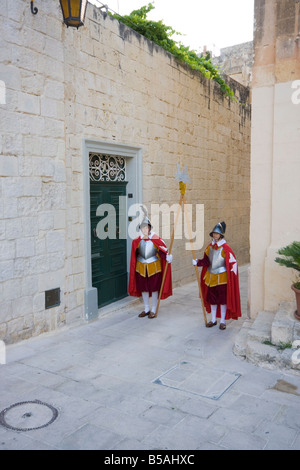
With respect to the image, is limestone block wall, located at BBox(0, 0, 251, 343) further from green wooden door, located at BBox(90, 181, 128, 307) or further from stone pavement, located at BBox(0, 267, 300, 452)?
A: stone pavement, located at BBox(0, 267, 300, 452)

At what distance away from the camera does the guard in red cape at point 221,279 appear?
19.0ft

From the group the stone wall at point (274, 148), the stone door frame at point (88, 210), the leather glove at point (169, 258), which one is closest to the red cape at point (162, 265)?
the leather glove at point (169, 258)

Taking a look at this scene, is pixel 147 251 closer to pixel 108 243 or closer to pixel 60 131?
pixel 108 243

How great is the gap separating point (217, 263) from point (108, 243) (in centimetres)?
190

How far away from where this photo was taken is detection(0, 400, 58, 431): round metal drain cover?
10.9 ft

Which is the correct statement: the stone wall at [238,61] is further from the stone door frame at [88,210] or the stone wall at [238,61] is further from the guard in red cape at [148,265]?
the guard in red cape at [148,265]

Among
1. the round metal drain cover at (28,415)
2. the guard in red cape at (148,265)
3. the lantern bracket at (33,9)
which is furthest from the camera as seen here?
the guard in red cape at (148,265)

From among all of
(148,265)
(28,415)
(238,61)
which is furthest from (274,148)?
(238,61)

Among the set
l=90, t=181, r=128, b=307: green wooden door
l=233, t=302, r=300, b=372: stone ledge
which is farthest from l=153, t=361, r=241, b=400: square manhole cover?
l=90, t=181, r=128, b=307: green wooden door

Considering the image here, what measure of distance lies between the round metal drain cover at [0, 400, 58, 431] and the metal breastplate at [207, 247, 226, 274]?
308cm

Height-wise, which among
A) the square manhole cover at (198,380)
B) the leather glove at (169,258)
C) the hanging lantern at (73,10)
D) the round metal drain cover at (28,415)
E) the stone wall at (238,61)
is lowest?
the square manhole cover at (198,380)

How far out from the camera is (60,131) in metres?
5.56

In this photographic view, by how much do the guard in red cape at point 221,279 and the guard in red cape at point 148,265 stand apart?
0.70 metres

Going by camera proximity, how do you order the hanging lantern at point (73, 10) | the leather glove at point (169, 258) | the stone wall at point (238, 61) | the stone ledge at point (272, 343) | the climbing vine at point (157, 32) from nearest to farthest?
the stone ledge at point (272, 343), the hanging lantern at point (73, 10), the leather glove at point (169, 258), the climbing vine at point (157, 32), the stone wall at point (238, 61)
